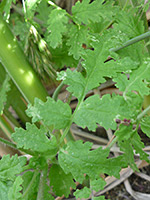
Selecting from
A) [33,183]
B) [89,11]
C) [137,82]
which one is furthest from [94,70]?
[33,183]

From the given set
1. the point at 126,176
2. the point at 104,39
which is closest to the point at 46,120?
the point at 104,39

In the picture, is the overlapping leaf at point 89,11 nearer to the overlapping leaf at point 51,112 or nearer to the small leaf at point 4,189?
the overlapping leaf at point 51,112

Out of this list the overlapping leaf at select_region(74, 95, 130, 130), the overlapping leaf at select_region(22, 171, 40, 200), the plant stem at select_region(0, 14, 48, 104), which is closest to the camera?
the overlapping leaf at select_region(74, 95, 130, 130)

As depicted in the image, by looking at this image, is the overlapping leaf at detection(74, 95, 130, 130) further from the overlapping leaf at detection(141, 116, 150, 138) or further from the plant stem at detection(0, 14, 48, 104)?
the plant stem at detection(0, 14, 48, 104)

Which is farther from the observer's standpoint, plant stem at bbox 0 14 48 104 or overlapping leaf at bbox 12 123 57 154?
plant stem at bbox 0 14 48 104

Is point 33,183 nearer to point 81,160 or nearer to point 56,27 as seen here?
point 81,160

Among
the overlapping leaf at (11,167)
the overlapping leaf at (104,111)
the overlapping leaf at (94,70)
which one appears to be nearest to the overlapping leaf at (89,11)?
the overlapping leaf at (94,70)

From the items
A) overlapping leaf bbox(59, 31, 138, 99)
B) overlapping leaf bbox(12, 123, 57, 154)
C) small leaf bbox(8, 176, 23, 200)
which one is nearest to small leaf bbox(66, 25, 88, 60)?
overlapping leaf bbox(59, 31, 138, 99)
